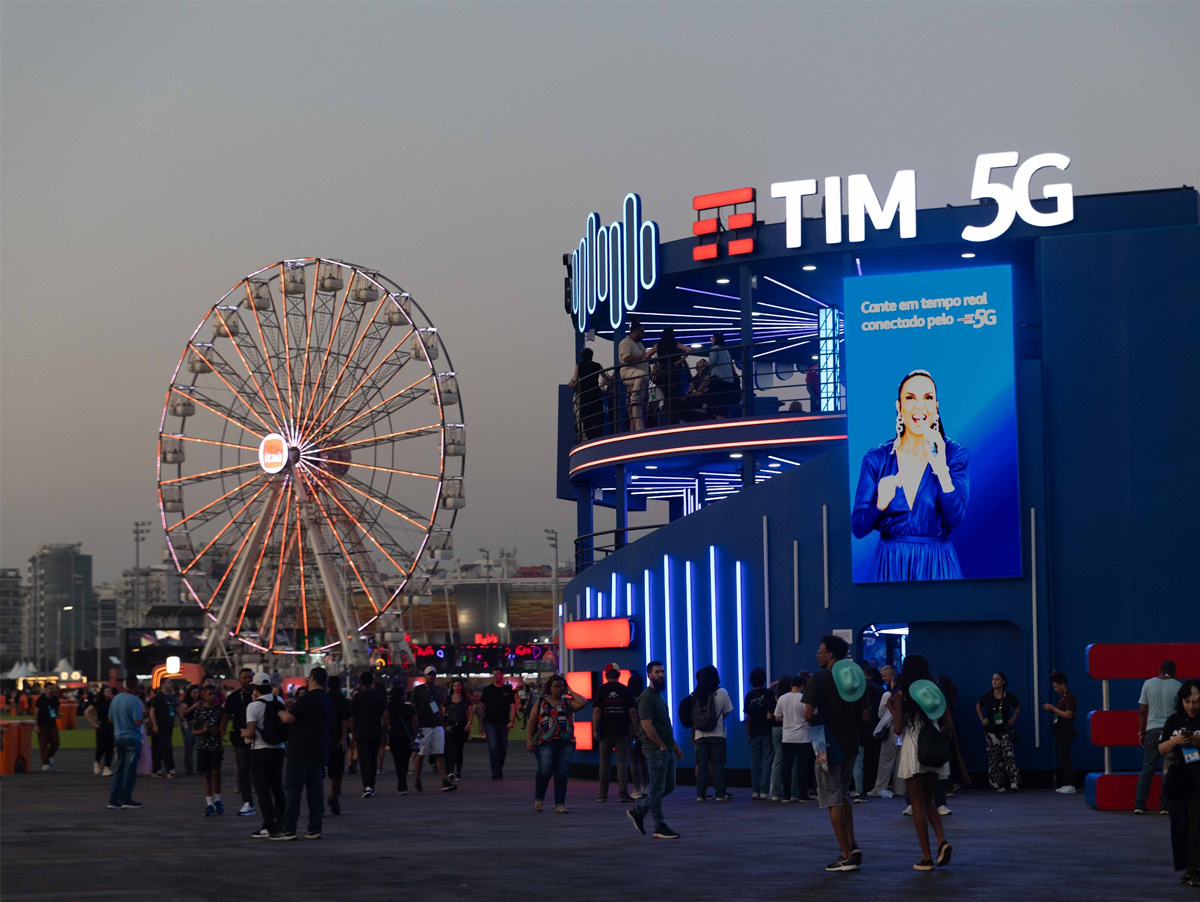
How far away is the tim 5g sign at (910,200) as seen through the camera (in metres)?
22.9

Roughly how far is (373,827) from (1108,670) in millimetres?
7931

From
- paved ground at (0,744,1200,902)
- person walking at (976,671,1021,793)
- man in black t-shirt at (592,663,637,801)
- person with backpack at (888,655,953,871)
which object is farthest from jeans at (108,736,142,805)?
person with backpack at (888,655,953,871)

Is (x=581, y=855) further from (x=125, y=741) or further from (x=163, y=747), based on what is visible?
(x=163, y=747)

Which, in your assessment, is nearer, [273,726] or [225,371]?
[273,726]

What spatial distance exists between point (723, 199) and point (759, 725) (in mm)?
9258

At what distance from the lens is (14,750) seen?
3120 cm

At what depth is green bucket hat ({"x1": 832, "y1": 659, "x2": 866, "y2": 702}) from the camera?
38.9 ft

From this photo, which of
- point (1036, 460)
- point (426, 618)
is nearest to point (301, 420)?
point (1036, 460)

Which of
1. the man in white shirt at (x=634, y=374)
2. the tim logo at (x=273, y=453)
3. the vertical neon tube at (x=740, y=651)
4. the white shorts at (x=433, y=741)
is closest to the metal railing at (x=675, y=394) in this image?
the man in white shirt at (x=634, y=374)

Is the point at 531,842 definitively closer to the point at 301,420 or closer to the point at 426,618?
the point at 301,420

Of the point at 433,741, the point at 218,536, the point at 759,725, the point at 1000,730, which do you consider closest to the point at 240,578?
the point at 218,536

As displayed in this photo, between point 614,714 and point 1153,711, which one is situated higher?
point 1153,711

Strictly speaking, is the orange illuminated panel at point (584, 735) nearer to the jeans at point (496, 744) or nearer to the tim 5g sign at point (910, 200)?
the jeans at point (496, 744)

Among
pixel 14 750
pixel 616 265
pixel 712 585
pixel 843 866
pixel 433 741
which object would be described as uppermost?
pixel 616 265
